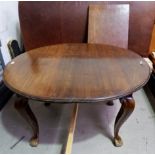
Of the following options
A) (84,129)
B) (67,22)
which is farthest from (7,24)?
(84,129)

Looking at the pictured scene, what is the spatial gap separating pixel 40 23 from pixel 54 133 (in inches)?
50.3

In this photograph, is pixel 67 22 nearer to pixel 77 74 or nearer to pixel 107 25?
pixel 107 25

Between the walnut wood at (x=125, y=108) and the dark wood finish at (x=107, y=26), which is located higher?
the dark wood finish at (x=107, y=26)

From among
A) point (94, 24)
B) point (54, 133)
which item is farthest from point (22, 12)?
point (54, 133)

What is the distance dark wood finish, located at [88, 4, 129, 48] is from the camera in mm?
2070

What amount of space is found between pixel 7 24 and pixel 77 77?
1.45 metres

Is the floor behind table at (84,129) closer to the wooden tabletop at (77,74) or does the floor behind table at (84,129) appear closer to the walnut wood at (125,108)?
the walnut wood at (125,108)

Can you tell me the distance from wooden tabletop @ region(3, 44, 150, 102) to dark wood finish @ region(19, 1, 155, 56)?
584 mm

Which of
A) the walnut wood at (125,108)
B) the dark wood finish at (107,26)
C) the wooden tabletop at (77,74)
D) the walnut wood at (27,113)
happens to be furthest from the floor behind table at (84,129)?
the dark wood finish at (107,26)

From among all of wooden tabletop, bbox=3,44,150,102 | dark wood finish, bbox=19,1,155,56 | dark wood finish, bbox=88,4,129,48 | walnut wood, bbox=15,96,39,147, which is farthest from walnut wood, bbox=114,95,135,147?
dark wood finish, bbox=19,1,155,56

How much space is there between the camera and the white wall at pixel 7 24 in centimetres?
217

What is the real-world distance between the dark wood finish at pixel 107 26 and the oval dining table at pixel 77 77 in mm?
413

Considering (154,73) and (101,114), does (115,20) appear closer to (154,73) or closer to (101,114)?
(154,73)

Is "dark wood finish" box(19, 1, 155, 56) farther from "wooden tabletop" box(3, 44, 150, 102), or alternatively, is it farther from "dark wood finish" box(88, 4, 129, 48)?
"wooden tabletop" box(3, 44, 150, 102)
